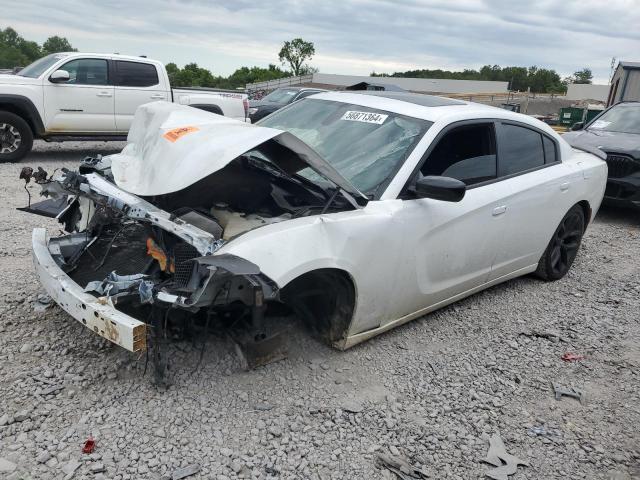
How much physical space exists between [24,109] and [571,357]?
29.6ft

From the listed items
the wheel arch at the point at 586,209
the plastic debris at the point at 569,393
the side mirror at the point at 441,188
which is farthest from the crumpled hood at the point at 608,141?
the side mirror at the point at 441,188

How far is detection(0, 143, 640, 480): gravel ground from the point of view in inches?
102

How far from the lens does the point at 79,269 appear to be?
345 cm

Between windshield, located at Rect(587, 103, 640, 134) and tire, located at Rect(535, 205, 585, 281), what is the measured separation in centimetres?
439

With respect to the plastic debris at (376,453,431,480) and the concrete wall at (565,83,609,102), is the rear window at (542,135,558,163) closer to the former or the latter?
the plastic debris at (376,453,431,480)

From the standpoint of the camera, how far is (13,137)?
29.8 feet

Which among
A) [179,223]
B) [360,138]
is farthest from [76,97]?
[179,223]

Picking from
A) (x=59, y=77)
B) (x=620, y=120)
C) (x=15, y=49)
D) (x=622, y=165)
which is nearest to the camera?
(x=622, y=165)

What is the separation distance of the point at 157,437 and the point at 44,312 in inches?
61.4

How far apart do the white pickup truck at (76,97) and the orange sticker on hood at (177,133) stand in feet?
22.7

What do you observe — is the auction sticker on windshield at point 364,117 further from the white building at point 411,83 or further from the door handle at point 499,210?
the white building at point 411,83

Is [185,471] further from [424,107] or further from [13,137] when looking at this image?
[13,137]

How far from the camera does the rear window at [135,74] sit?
32.8 feet

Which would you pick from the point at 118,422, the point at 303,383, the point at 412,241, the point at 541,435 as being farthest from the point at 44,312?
the point at 541,435
